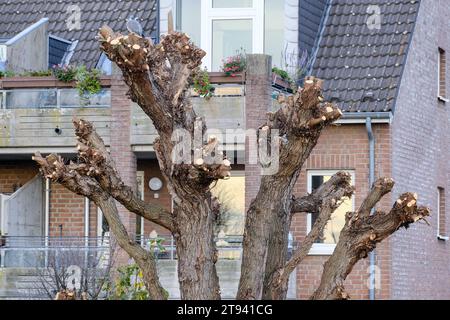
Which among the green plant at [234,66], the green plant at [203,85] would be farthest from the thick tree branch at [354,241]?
the green plant at [234,66]

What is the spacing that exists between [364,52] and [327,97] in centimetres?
141

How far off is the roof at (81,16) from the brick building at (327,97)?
3 centimetres

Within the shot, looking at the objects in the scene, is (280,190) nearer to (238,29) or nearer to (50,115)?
(50,115)

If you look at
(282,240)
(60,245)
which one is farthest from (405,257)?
(282,240)

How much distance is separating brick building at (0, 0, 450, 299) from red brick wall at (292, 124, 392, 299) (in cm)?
2

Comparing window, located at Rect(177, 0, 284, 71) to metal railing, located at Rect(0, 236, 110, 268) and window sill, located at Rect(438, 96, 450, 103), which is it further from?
window sill, located at Rect(438, 96, 450, 103)

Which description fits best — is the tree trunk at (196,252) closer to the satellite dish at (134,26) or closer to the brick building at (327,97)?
the brick building at (327,97)

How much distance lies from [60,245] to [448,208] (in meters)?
8.33

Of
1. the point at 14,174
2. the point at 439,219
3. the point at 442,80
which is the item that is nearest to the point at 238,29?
the point at 442,80

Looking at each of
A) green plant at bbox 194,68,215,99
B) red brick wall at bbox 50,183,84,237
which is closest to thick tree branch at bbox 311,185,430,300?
green plant at bbox 194,68,215,99

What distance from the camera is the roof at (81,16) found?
2764 centimetres

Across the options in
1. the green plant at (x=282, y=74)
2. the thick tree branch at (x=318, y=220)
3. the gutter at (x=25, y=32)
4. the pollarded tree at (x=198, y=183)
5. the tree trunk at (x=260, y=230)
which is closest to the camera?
the pollarded tree at (x=198, y=183)

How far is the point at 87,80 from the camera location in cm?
2431
